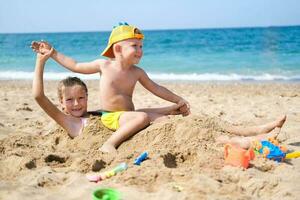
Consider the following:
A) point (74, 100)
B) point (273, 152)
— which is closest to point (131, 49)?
point (74, 100)

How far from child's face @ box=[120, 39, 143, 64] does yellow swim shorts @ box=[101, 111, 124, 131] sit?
0.56 metres

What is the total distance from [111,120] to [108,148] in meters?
0.46

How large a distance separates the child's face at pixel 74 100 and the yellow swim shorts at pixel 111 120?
25cm

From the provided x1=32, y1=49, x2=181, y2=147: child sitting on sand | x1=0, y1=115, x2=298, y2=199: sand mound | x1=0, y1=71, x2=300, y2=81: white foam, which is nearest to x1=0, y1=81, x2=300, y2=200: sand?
x1=0, y1=115, x2=298, y2=199: sand mound

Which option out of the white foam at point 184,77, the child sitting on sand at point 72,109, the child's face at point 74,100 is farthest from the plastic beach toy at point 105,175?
the white foam at point 184,77

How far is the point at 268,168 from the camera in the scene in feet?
8.66

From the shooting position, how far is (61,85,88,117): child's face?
354 centimetres

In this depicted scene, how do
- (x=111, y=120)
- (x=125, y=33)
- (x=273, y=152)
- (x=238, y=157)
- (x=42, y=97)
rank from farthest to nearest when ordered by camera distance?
(x=125, y=33)
(x=111, y=120)
(x=42, y=97)
(x=273, y=152)
(x=238, y=157)

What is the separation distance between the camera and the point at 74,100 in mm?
3566

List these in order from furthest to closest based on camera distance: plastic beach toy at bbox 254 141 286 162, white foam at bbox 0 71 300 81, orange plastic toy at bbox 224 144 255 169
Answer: white foam at bbox 0 71 300 81 → plastic beach toy at bbox 254 141 286 162 → orange plastic toy at bbox 224 144 255 169

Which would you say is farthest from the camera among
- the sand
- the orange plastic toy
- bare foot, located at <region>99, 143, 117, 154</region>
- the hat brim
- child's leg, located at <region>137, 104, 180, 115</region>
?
child's leg, located at <region>137, 104, 180, 115</region>

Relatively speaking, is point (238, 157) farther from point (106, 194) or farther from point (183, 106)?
point (183, 106)

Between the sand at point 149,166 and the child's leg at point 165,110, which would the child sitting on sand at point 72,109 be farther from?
the child's leg at point 165,110

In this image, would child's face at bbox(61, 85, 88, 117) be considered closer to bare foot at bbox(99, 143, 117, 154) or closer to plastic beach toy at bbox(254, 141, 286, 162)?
bare foot at bbox(99, 143, 117, 154)
